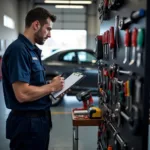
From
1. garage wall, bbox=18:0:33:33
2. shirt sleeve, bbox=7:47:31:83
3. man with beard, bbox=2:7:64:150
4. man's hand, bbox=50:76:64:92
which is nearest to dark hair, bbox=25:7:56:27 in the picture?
man with beard, bbox=2:7:64:150

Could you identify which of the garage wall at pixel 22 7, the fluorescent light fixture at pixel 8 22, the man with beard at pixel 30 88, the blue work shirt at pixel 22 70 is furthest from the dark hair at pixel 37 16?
the garage wall at pixel 22 7

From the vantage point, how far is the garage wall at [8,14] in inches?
445

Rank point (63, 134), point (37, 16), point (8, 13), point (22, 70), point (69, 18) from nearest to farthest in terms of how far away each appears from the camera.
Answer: point (22, 70) → point (37, 16) → point (63, 134) → point (8, 13) → point (69, 18)

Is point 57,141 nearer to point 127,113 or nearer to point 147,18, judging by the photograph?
point 127,113

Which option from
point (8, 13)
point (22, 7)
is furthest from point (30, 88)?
point (22, 7)

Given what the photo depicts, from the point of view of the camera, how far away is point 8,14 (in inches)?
488

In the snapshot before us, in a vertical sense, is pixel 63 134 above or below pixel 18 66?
below

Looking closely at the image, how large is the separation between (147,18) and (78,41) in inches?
520

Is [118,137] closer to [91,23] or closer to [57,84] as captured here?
[57,84]

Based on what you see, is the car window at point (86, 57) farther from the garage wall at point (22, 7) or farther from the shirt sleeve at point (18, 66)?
the garage wall at point (22, 7)

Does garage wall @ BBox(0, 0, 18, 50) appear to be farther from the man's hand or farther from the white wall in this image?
the man's hand

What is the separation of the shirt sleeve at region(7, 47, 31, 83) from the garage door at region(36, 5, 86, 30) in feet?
40.9

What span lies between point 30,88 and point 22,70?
13 centimetres

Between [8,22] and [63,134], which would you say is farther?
[8,22]
